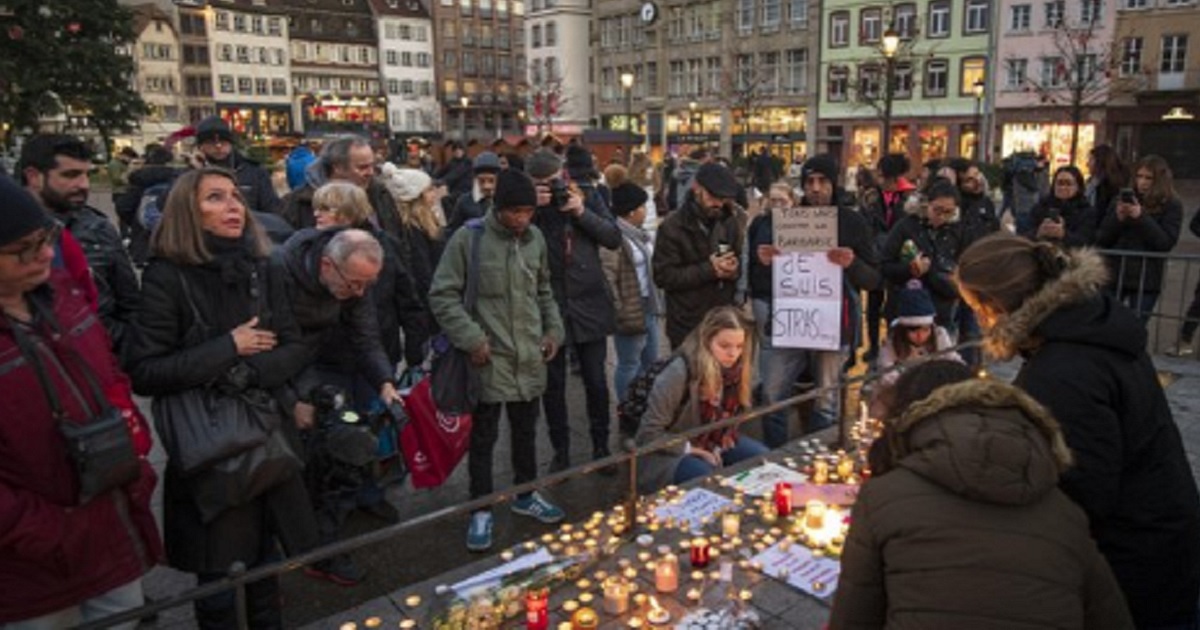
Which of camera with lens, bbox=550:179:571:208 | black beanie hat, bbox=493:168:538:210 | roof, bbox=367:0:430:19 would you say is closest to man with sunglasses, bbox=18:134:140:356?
black beanie hat, bbox=493:168:538:210

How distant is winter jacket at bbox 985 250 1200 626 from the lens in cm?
243

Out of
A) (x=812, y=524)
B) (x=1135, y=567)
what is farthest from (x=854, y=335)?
(x=1135, y=567)

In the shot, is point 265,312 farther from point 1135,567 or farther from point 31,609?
point 1135,567

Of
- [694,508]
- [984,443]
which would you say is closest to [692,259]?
[694,508]

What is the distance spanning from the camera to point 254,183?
21.6ft

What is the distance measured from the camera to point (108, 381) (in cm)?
284

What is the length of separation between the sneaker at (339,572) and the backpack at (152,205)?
2.69m

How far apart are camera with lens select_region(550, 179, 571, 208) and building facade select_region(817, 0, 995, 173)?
39704 millimetres

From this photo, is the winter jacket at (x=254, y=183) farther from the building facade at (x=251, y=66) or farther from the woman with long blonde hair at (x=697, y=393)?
the building facade at (x=251, y=66)

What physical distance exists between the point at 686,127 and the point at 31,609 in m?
59.9

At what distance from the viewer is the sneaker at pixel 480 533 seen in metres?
4.62

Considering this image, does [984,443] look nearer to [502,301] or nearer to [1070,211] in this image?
[502,301]

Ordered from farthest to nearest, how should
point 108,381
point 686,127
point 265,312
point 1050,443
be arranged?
point 686,127 < point 265,312 < point 108,381 < point 1050,443

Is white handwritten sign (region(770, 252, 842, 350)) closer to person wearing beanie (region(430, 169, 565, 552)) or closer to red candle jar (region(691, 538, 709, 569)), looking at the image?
person wearing beanie (region(430, 169, 565, 552))
